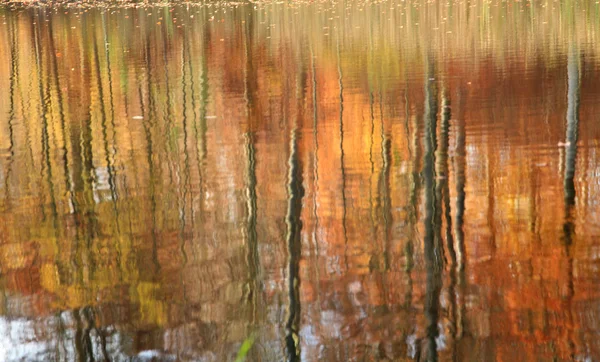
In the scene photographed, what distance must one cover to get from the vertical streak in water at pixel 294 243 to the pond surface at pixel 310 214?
3cm

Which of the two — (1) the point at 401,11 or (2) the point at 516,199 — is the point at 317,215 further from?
(1) the point at 401,11

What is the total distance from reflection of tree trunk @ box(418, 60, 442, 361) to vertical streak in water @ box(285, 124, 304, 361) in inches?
29.9

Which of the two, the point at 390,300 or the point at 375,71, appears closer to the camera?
the point at 390,300

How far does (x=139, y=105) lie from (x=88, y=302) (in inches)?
329

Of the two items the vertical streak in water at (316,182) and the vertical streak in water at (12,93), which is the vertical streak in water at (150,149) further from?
the vertical streak in water at (12,93)

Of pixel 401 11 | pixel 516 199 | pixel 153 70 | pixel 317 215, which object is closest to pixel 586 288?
pixel 516 199

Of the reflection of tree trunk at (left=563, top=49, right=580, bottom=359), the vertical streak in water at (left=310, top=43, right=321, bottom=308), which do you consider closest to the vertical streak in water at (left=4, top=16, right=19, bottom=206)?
the vertical streak in water at (left=310, top=43, right=321, bottom=308)

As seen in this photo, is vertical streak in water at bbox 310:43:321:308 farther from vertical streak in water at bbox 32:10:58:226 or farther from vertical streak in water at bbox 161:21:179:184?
vertical streak in water at bbox 32:10:58:226

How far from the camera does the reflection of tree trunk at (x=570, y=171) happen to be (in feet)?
17.7

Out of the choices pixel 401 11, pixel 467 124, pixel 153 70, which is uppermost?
pixel 401 11

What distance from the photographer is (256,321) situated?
5.28 meters

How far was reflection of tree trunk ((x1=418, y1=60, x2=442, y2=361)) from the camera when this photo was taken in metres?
4.87

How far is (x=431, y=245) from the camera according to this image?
6.45 meters

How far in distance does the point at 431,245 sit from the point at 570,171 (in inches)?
91.2
